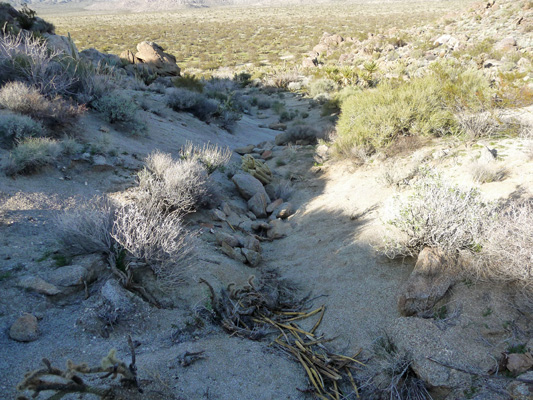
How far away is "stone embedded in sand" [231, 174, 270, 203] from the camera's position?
292 inches

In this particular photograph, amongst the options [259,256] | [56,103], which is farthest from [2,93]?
[259,256]

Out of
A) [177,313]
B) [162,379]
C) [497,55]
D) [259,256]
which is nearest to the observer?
[162,379]

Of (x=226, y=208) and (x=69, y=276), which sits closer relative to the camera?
(x=69, y=276)

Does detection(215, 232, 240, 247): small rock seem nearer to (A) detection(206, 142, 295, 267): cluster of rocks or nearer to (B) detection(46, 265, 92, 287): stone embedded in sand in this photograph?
(A) detection(206, 142, 295, 267): cluster of rocks

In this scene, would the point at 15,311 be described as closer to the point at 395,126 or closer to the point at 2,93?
the point at 2,93

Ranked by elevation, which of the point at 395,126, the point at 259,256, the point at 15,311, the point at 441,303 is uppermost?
the point at 395,126

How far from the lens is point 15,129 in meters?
5.91

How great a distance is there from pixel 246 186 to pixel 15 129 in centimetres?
439

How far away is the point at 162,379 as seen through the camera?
8.09ft

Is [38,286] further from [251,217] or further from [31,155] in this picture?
[251,217]

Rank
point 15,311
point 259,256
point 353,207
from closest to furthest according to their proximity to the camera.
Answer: point 15,311 < point 259,256 < point 353,207

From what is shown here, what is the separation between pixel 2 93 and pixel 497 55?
17862mm

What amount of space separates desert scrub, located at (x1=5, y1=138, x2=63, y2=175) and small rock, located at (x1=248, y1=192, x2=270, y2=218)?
370 centimetres

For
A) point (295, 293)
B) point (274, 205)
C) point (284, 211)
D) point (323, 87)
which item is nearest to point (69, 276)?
point (295, 293)
